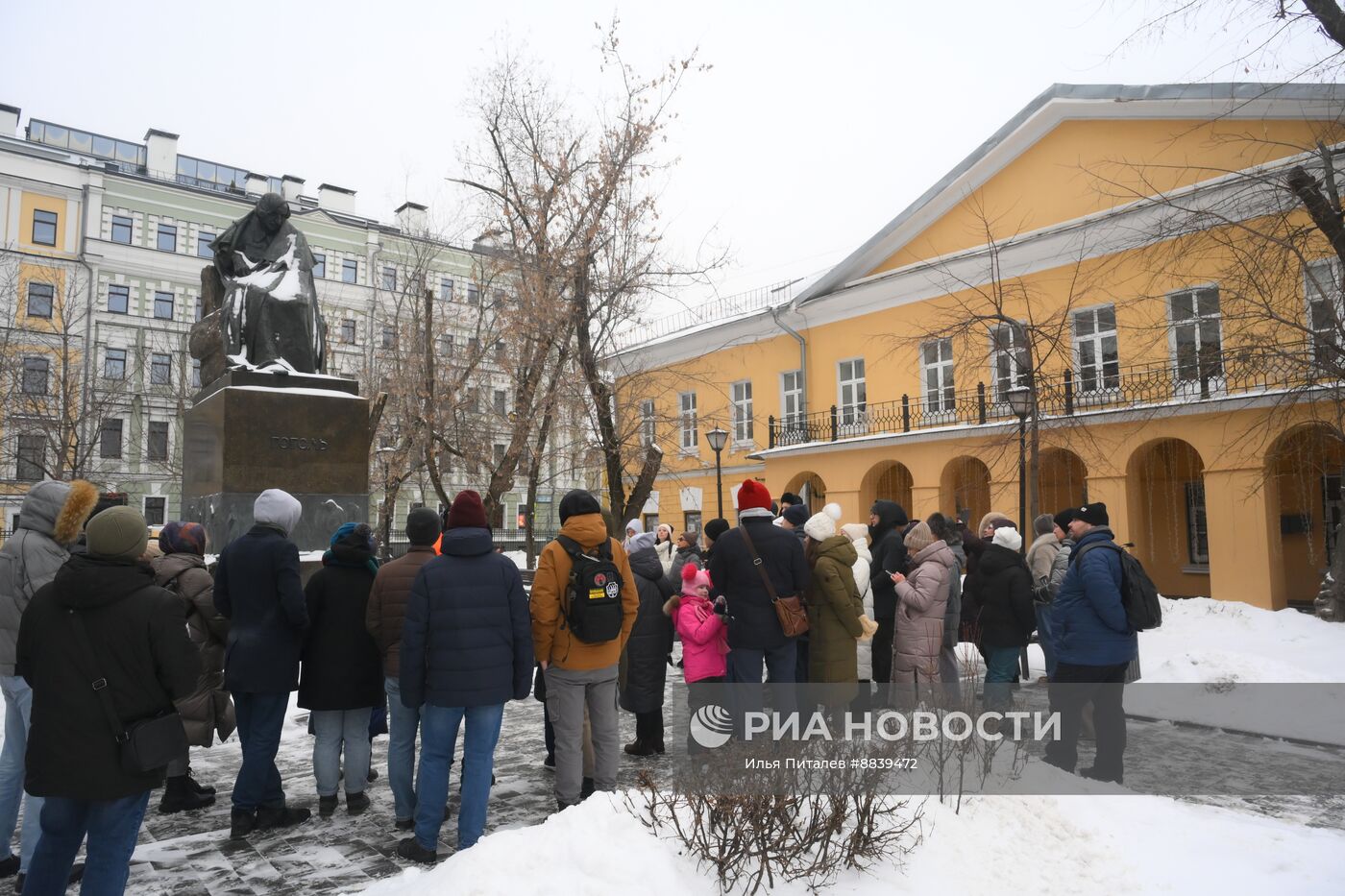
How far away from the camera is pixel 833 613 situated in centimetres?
644

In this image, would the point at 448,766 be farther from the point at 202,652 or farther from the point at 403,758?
the point at 202,652

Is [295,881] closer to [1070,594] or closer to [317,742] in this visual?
[317,742]

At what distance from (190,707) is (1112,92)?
70.2 feet

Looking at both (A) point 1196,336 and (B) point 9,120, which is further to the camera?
(B) point 9,120

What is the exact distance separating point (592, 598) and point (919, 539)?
10.8ft

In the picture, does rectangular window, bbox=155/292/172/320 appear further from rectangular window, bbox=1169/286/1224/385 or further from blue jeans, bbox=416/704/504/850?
blue jeans, bbox=416/704/504/850

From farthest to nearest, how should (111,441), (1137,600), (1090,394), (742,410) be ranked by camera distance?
(111,441) < (742,410) < (1090,394) < (1137,600)

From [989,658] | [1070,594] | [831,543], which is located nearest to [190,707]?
[831,543]

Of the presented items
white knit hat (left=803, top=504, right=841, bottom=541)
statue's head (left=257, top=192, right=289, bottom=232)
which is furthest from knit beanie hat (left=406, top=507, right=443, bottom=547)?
statue's head (left=257, top=192, right=289, bottom=232)

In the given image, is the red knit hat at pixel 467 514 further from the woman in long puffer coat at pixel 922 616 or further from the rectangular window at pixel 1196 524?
the rectangular window at pixel 1196 524

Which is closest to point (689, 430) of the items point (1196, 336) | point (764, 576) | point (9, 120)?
point (1196, 336)

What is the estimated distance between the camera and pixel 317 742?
5047mm

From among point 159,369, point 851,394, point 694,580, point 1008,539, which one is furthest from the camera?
point 159,369

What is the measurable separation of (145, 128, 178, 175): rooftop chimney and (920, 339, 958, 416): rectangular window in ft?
133
